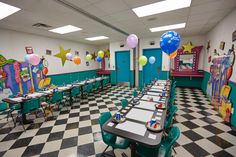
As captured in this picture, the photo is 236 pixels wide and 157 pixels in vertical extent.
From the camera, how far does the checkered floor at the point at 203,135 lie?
6.75ft

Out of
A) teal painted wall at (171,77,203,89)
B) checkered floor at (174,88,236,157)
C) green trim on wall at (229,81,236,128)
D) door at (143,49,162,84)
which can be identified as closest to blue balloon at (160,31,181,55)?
green trim on wall at (229,81,236,128)

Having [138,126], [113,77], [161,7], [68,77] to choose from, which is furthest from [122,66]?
[138,126]

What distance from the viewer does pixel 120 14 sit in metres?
3.22

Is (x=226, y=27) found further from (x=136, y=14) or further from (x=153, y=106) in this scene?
(x=153, y=106)

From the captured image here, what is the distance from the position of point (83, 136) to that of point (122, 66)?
19.0 feet

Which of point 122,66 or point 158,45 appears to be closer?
point 158,45

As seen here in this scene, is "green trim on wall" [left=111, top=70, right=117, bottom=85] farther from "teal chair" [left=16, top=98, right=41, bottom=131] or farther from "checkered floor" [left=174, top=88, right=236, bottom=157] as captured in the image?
"teal chair" [left=16, top=98, right=41, bottom=131]

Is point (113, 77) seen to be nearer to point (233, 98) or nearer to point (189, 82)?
point (189, 82)

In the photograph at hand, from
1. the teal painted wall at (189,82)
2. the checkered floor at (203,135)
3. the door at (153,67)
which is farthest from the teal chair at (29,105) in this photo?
the teal painted wall at (189,82)

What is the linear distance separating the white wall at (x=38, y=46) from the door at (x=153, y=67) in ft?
14.0

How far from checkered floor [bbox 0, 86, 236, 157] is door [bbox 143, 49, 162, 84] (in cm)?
356

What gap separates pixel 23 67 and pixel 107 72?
490cm

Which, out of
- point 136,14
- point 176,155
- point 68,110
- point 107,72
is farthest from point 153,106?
point 107,72

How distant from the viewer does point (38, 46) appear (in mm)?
5320
